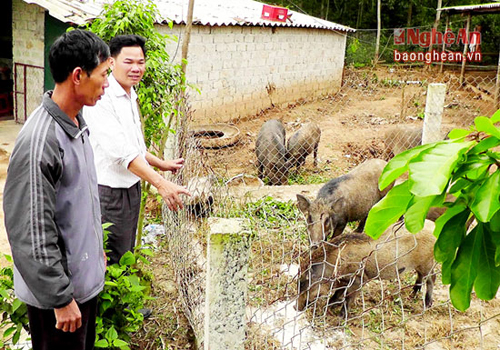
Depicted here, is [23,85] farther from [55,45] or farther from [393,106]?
[393,106]

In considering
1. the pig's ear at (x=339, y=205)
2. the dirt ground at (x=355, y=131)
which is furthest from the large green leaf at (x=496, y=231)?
the pig's ear at (x=339, y=205)

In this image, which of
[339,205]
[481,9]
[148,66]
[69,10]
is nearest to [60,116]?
[148,66]

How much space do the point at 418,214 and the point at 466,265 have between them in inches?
8.7

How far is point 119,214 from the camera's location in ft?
10.8

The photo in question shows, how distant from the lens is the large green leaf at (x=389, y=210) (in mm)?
1342

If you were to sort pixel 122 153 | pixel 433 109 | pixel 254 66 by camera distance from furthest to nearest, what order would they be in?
1. pixel 254 66
2. pixel 433 109
3. pixel 122 153

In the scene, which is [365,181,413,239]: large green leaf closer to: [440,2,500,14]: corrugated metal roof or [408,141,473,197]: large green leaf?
[408,141,473,197]: large green leaf

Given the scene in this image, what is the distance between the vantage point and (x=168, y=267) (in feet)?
15.2

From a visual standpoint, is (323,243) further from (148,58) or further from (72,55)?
(148,58)

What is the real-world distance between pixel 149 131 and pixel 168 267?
1214 millimetres

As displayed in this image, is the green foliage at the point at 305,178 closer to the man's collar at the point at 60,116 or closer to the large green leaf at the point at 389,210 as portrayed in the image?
the man's collar at the point at 60,116

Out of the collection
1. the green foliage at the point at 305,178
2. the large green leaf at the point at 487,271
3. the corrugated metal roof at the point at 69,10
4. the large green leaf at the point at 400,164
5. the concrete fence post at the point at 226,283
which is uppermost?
the corrugated metal roof at the point at 69,10

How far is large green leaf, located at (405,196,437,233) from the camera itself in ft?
4.13

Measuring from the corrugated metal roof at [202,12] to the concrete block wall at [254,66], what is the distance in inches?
7.6
